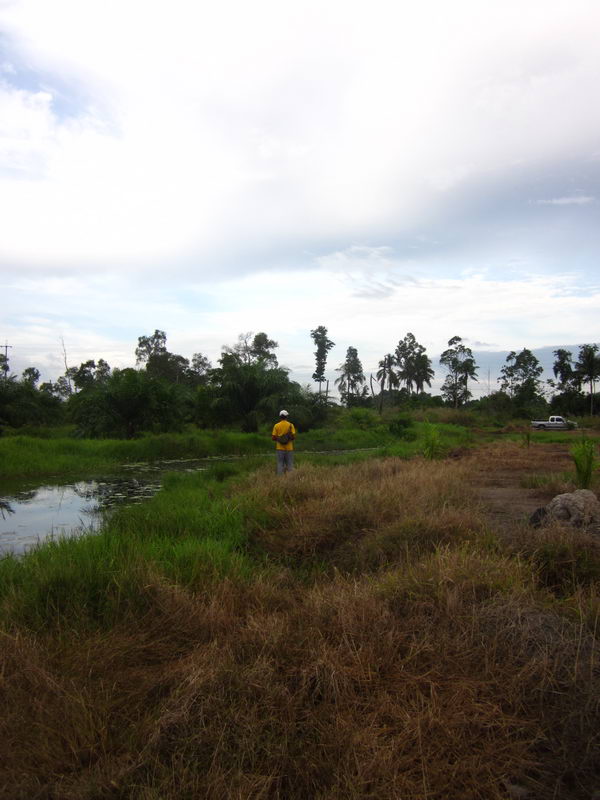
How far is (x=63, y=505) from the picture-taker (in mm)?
11141

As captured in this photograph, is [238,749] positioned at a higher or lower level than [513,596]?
lower

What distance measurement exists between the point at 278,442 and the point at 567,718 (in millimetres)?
8696

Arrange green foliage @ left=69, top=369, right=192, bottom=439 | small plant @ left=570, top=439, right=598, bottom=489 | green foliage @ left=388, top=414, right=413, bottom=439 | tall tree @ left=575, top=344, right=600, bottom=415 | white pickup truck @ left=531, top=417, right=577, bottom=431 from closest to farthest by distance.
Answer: small plant @ left=570, top=439, right=598, bottom=489, green foliage @ left=69, top=369, right=192, bottom=439, green foliage @ left=388, top=414, right=413, bottom=439, white pickup truck @ left=531, top=417, right=577, bottom=431, tall tree @ left=575, top=344, right=600, bottom=415

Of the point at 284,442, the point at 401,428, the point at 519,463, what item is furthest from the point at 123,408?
the point at 519,463

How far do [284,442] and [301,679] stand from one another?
26.4ft

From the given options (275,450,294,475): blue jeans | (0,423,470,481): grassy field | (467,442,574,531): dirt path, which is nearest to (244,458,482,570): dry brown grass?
(467,442,574,531): dirt path

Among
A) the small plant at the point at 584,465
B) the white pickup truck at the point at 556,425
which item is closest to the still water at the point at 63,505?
the small plant at the point at 584,465

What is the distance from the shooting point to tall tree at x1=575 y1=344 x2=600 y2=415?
178 feet

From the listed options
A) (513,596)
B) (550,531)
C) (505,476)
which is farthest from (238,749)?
(505,476)

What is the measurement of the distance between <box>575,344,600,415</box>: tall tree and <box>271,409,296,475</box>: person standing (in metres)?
50.8

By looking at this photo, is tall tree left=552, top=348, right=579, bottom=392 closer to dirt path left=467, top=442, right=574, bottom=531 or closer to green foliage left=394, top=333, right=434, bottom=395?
green foliage left=394, top=333, right=434, bottom=395

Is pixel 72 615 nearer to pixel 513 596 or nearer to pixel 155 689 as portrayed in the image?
pixel 155 689

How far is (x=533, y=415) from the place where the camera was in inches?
1964

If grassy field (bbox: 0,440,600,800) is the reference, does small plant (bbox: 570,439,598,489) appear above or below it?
above
